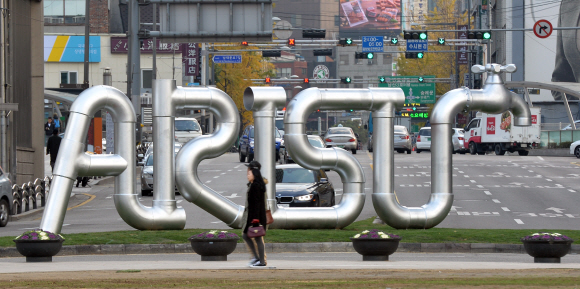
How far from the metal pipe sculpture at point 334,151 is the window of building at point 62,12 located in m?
61.5

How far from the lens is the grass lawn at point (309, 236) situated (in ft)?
53.0

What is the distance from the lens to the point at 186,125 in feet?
143

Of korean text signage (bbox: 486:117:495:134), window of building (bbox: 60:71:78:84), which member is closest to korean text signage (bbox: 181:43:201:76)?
window of building (bbox: 60:71:78:84)

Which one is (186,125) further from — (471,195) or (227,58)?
(471,195)

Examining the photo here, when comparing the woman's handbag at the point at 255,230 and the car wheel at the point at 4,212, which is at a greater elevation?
the woman's handbag at the point at 255,230

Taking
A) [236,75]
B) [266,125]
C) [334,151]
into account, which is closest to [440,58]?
[236,75]

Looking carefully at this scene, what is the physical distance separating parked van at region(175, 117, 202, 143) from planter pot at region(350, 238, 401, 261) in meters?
28.6

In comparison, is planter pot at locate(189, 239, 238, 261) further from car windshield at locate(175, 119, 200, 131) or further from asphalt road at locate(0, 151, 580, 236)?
car windshield at locate(175, 119, 200, 131)

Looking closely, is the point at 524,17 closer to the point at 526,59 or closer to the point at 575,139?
the point at 526,59

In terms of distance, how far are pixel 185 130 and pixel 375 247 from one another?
98.3 feet

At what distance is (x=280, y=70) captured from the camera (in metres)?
152

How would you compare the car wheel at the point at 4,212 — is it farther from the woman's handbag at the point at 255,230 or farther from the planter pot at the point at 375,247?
the woman's handbag at the point at 255,230

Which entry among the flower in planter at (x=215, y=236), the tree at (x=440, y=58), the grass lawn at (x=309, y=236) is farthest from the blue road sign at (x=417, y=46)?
the flower in planter at (x=215, y=236)

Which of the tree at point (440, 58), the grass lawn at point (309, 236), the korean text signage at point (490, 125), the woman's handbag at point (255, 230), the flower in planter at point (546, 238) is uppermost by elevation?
the tree at point (440, 58)
